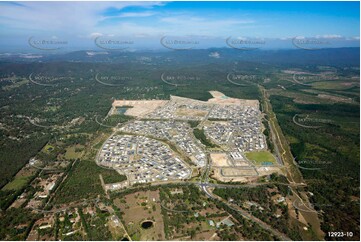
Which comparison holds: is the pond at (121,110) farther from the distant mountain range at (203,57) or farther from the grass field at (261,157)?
the distant mountain range at (203,57)

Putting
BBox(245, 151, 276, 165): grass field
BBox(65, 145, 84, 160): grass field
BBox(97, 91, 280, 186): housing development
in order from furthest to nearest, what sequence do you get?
BBox(65, 145, 84, 160): grass field → BBox(245, 151, 276, 165): grass field → BBox(97, 91, 280, 186): housing development

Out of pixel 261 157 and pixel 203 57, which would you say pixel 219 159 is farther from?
pixel 203 57

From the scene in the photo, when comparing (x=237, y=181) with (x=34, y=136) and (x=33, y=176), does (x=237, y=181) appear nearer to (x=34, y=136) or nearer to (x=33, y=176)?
(x=33, y=176)

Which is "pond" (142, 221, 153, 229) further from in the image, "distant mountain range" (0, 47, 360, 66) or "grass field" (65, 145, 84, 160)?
"distant mountain range" (0, 47, 360, 66)

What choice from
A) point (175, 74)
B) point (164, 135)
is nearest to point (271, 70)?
point (175, 74)

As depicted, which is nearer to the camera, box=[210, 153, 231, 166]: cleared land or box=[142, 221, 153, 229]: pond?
box=[142, 221, 153, 229]: pond

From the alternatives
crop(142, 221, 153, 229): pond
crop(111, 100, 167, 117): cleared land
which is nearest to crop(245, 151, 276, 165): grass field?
crop(142, 221, 153, 229): pond

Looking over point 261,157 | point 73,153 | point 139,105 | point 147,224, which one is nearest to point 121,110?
point 139,105

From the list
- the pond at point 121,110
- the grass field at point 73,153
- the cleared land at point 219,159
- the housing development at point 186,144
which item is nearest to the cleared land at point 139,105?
the housing development at point 186,144
